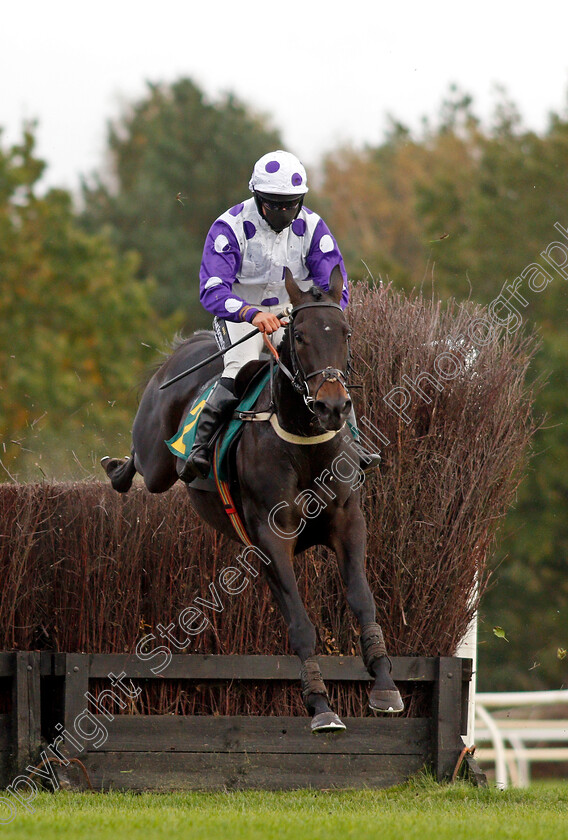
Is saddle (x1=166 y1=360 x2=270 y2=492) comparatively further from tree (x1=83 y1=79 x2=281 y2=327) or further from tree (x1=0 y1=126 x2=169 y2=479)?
tree (x1=83 y1=79 x2=281 y2=327)

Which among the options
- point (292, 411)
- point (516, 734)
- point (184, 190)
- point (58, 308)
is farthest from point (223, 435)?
point (184, 190)

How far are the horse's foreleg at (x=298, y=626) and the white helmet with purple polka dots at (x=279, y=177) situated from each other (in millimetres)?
1933

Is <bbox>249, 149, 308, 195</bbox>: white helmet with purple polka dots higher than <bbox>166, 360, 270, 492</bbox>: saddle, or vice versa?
<bbox>249, 149, 308, 195</bbox>: white helmet with purple polka dots

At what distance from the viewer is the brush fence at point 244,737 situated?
813 centimetres

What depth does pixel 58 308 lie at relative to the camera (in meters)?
28.8

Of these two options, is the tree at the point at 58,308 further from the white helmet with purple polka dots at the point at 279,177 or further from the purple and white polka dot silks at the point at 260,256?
the white helmet with purple polka dots at the point at 279,177

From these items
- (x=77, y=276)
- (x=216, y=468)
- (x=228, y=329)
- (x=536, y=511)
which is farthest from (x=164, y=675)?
(x=77, y=276)

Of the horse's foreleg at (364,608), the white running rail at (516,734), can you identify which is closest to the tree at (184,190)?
the white running rail at (516,734)

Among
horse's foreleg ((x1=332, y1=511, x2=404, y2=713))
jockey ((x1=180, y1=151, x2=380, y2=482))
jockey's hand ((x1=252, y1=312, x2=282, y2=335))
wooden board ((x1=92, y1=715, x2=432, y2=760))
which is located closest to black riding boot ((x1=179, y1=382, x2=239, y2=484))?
jockey ((x1=180, y1=151, x2=380, y2=482))

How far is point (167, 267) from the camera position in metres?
35.2

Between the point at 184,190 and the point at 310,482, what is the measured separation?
31.4m

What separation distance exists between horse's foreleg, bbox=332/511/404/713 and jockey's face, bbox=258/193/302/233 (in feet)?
5.88

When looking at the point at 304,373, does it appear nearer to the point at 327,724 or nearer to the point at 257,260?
the point at 257,260

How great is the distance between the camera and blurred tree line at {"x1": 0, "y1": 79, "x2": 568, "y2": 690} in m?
25.8
